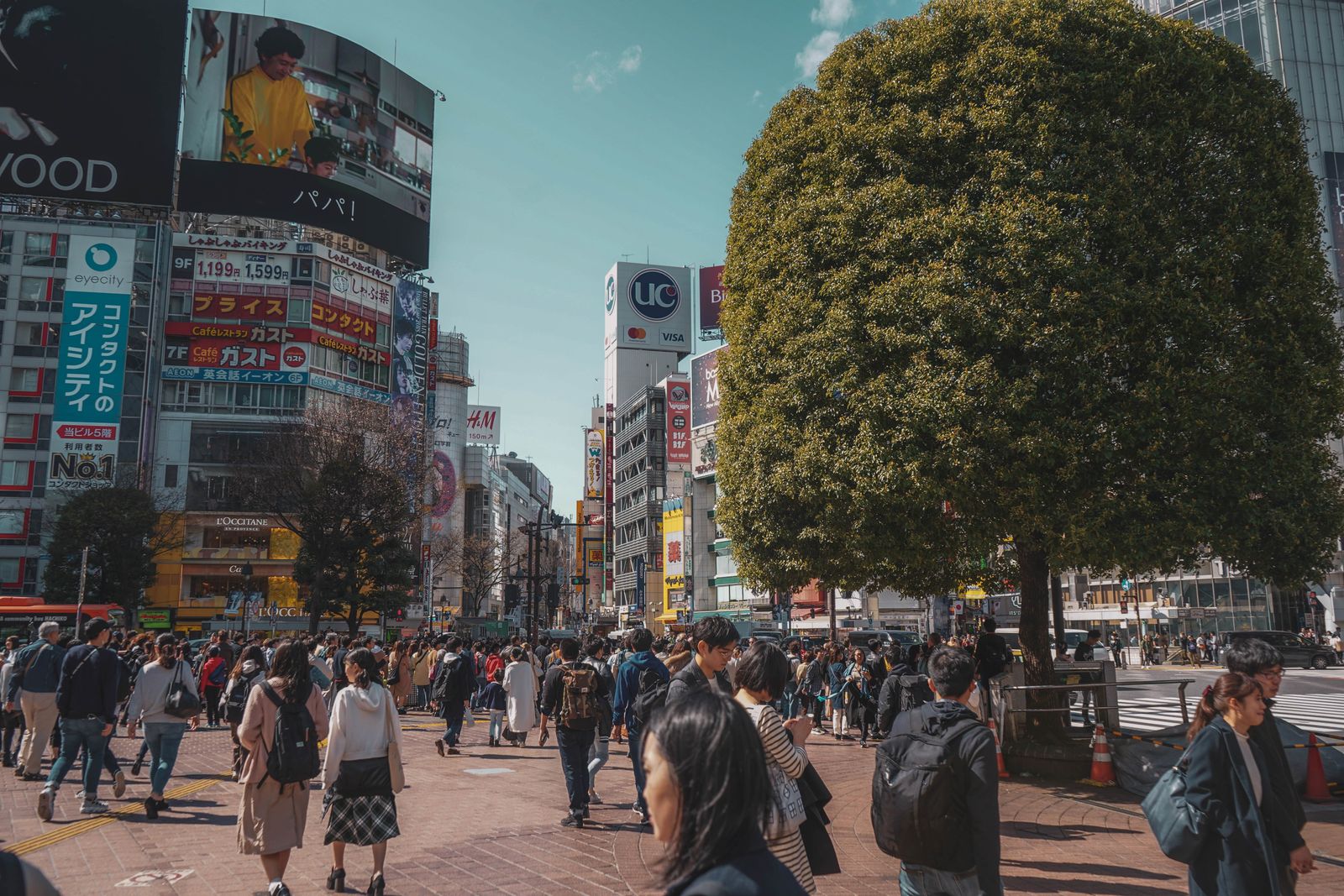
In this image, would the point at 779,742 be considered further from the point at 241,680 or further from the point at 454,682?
the point at 454,682

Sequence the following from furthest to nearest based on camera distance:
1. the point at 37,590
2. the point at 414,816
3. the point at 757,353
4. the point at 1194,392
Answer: the point at 37,590
the point at 757,353
the point at 1194,392
the point at 414,816

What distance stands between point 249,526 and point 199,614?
5839mm

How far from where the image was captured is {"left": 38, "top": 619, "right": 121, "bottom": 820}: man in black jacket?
9.77m

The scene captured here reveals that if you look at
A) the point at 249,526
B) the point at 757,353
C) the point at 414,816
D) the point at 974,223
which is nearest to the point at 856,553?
the point at 757,353

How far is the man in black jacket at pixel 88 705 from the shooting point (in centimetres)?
977

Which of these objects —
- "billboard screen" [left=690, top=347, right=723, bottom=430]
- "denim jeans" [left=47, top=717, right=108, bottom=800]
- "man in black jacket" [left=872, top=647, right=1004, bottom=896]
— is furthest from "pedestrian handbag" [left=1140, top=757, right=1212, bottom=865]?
"billboard screen" [left=690, top=347, right=723, bottom=430]

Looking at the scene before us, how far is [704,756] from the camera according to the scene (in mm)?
2088

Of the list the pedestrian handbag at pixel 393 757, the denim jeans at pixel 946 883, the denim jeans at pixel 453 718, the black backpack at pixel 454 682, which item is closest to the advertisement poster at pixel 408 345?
the black backpack at pixel 454 682

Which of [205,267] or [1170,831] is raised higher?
[205,267]

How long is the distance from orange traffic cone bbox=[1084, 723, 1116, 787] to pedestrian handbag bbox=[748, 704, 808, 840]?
962cm

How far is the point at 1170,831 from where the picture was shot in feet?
14.1

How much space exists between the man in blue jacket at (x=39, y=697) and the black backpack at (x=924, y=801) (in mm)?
10782

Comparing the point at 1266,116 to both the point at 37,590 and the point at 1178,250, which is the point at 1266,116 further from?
the point at 37,590

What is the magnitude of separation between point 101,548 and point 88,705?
39984 mm
